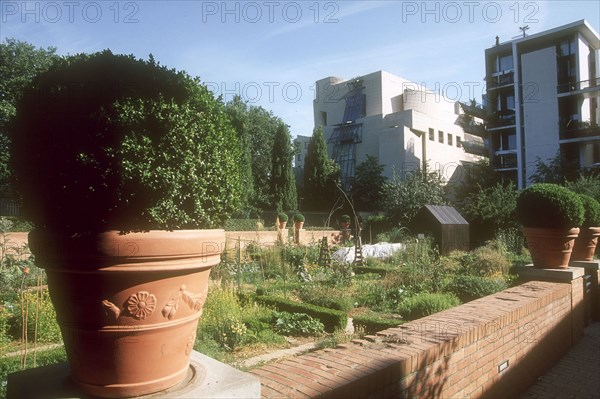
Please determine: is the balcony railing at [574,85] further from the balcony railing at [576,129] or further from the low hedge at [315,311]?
the low hedge at [315,311]

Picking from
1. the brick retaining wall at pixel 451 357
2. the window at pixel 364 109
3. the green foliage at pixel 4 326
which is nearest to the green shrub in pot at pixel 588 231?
the brick retaining wall at pixel 451 357

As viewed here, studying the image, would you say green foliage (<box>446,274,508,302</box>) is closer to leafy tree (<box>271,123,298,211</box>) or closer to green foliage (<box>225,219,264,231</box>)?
green foliage (<box>225,219,264,231</box>)

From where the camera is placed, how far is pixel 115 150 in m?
1.65

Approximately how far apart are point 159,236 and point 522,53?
38.7 meters

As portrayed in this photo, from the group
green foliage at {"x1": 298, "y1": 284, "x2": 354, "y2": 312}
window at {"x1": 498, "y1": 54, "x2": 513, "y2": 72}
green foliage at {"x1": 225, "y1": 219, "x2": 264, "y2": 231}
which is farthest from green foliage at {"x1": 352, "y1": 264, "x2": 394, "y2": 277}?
window at {"x1": 498, "y1": 54, "x2": 513, "y2": 72}

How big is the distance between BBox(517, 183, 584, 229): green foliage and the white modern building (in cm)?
2644

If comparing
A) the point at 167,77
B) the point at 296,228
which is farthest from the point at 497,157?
the point at 167,77

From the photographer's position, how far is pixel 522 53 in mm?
32719

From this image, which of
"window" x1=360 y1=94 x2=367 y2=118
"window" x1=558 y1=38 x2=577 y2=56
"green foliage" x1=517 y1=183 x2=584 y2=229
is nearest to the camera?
"green foliage" x1=517 y1=183 x2=584 y2=229

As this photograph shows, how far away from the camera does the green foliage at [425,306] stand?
20.6 feet

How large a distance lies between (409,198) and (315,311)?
59.5ft

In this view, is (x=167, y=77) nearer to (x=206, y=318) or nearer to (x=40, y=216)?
(x=40, y=216)

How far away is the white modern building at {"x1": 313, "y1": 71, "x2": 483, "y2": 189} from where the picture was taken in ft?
111

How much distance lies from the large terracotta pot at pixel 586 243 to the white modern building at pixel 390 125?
2527cm
